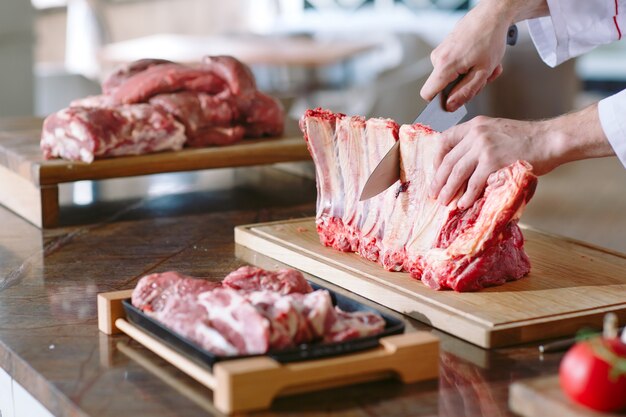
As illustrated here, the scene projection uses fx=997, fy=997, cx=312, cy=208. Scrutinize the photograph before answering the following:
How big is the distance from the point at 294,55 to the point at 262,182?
4343 mm

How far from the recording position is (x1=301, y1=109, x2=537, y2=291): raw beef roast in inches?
76.5

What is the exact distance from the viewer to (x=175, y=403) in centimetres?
148

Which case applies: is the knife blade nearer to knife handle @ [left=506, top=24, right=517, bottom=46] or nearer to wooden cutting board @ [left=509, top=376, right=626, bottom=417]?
knife handle @ [left=506, top=24, right=517, bottom=46]

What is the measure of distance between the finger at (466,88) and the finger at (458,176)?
28 centimetres

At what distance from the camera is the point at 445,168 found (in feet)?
6.63

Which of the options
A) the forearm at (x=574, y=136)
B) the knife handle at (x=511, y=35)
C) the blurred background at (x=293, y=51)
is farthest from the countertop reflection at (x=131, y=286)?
the blurred background at (x=293, y=51)

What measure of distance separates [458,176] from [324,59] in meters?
5.66

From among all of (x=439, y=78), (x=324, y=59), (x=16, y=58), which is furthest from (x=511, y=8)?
(x=324, y=59)

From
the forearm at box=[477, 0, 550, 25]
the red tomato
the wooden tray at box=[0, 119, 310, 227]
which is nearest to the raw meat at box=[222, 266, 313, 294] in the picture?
the red tomato

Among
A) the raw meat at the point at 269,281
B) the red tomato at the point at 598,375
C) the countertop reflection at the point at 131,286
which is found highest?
the red tomato at the point at 598,375

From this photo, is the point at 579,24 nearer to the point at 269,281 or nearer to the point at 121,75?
the point at 269,281

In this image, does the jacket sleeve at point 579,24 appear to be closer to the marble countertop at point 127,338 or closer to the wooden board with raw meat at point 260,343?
the marble countertop at point 127,338

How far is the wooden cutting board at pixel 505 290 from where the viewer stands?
1781mm

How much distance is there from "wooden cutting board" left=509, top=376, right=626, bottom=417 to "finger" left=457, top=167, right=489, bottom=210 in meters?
0.68
